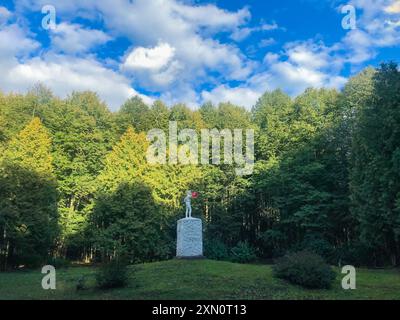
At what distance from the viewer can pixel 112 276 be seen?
16.2m

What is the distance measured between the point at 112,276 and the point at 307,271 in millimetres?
7648

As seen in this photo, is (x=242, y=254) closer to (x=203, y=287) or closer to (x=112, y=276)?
(x=203, y=287)

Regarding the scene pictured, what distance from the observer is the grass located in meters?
14.9

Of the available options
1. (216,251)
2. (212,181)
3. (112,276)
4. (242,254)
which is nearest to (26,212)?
(216,251)

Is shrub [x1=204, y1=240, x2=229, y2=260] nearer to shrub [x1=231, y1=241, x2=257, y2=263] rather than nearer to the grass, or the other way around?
shrub [x1=231, y1=241, x2=257, y2=263]

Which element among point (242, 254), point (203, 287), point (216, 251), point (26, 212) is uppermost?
point (26, 212)

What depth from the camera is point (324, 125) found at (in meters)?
37.5

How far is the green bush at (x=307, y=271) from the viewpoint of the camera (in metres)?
16.5

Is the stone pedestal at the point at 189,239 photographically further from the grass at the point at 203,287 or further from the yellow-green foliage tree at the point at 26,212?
the yellow-green foliage tree at the point at 26,212

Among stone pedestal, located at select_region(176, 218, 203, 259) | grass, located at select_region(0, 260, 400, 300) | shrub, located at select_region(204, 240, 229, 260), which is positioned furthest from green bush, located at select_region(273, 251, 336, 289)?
→ shrub, located at select_region(204, 240, 229, 260)

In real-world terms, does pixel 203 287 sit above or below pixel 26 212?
below

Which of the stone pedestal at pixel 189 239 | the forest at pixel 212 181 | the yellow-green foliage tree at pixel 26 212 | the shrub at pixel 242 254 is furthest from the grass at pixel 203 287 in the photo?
the shrub at pixel 242 254
